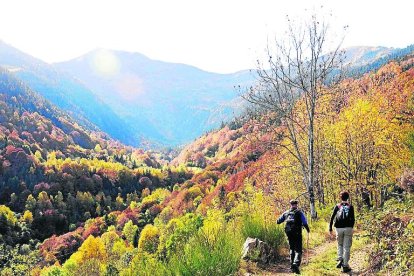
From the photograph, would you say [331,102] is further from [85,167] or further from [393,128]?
[85,167]

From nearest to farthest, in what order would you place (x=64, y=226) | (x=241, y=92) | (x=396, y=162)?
(x=241, y=92), (x=396, y=162), (x=64, y=226)

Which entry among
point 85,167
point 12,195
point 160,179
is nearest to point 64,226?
point 12,195

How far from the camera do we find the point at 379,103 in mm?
23891

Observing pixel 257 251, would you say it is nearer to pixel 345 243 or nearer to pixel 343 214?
pixel 345 243

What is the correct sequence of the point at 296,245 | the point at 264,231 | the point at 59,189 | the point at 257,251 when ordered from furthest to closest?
the point at 59,189, the point at 264,231, the point at 257,251, the point at 296,245

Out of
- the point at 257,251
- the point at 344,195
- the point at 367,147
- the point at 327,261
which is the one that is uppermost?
the point at 344,195

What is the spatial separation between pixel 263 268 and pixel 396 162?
42.8ft

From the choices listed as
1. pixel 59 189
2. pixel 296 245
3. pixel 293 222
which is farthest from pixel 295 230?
pixel 59 189

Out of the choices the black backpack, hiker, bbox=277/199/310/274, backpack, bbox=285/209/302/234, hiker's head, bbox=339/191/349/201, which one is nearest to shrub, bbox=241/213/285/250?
hiker, bbox=277/199/310/274

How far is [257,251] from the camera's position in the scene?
11.2m

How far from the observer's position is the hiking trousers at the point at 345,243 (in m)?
10.1

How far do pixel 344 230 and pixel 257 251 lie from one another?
2474mm

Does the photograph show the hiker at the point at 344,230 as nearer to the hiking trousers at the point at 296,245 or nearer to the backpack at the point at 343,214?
the backpack at the point at 343,214

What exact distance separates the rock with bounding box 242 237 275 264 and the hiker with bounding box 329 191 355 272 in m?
2.06
